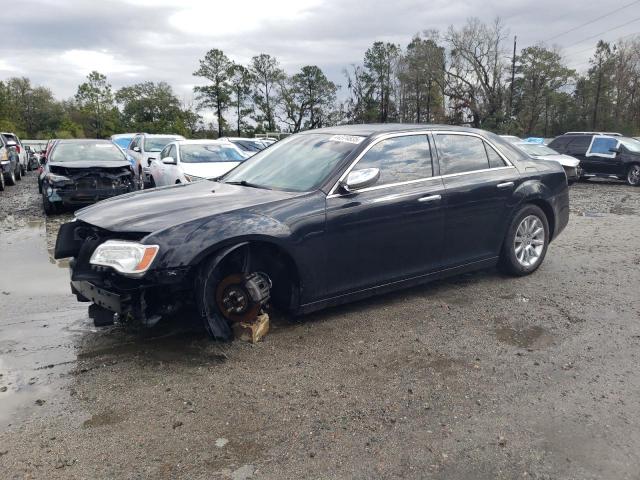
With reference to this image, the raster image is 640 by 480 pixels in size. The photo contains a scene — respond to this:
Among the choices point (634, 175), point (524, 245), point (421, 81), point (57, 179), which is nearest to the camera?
point (524, 245)

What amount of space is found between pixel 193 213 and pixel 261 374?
1272 millimetres

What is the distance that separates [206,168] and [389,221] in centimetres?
661

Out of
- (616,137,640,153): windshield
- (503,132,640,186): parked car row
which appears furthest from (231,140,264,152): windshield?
(616,137,640,153): windshield

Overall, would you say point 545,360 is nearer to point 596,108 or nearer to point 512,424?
point 512,424

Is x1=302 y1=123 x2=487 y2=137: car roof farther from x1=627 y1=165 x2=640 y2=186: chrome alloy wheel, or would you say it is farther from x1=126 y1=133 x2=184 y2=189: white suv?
x1=627 y1=165 x2=640 y2=186: chrome alloy wheel

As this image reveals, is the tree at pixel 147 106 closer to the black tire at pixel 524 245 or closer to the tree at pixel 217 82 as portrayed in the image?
the tree at pixel 217 82

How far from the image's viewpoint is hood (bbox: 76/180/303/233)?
3757 mm

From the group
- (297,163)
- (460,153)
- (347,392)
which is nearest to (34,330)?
(297,163)

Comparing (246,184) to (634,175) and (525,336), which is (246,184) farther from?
(634,175)

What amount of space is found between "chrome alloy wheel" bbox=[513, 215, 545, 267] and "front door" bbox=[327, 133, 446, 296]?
132cm

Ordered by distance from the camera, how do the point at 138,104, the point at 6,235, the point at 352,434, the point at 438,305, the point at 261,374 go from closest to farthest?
the point at 352,434, the point at 261,374, the point at 438,305, the point at 6,235, the point at 138,104

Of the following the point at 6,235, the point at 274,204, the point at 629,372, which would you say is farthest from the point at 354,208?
the point at 6,235

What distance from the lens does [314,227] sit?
4.09 meters

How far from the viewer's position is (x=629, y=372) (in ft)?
11.9
